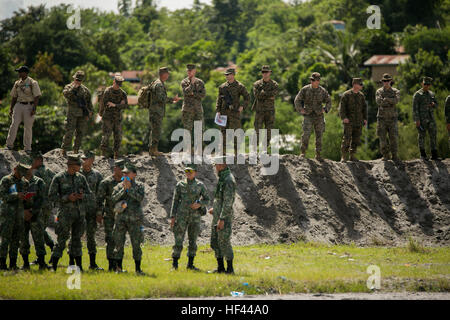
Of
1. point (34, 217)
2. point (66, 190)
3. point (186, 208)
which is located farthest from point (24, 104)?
point (186, 208)

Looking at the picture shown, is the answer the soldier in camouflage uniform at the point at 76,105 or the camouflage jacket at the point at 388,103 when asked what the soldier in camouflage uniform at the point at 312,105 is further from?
the soldier in camouflage uniform at the point at 76,105

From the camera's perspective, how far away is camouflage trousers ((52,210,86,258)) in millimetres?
13773

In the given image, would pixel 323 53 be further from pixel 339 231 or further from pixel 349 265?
pixel 349 265

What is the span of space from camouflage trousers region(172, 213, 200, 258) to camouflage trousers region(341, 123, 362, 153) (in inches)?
347

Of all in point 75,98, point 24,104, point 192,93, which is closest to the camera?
point 24,104

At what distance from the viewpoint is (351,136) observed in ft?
72.0

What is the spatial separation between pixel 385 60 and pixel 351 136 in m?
41.2

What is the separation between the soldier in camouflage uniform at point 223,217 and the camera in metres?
14.0

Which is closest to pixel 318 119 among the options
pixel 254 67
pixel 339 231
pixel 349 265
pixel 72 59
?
pixel 339 231

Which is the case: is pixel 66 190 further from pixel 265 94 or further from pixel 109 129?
pixel 265 94

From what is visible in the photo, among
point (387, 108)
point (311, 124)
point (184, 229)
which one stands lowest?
point (184, 229)

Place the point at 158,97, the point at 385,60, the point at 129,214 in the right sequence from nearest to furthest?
the point at 129,214 < the point at 158,97 < the point at 385,60

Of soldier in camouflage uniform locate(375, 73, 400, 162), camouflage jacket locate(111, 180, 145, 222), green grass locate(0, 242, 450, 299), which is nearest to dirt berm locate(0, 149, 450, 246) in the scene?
soldier in camouflage uniform locate(375, 73, 400, 162)

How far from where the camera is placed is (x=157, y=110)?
2002 centimetres
